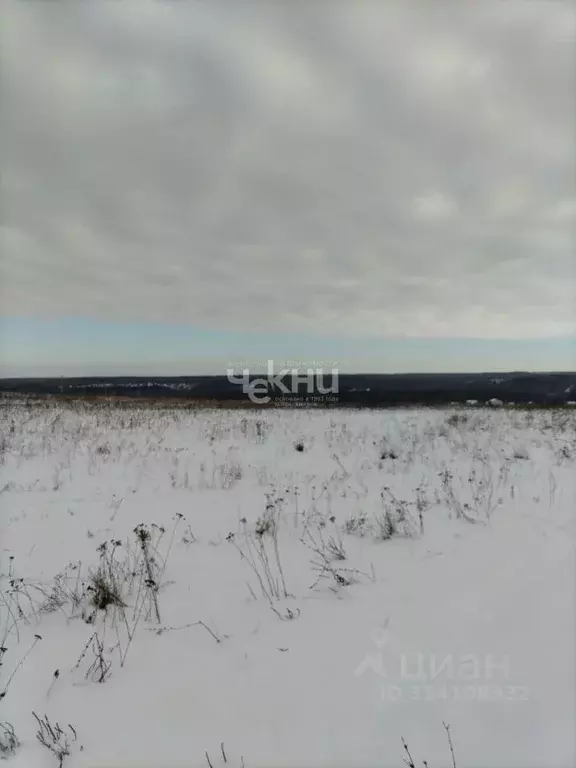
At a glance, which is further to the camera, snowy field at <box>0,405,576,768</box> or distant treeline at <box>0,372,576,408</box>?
distant treeline at <box>0,372,576,408</box>

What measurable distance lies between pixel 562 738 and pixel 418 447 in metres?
6.84

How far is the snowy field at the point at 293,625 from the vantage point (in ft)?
5.71

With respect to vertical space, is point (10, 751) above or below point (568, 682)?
below

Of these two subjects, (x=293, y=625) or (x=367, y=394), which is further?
(x=367, y=394)

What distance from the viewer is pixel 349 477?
21.2 feet

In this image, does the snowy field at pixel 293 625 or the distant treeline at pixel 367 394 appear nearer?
the snowy field at pixel 293 625

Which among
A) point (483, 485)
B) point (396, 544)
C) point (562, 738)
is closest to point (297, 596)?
point (396, 544)

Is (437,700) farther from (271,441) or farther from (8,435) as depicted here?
(8,435)

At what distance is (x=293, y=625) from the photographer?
2.56 m

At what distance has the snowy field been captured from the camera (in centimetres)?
174

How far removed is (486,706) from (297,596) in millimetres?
1385

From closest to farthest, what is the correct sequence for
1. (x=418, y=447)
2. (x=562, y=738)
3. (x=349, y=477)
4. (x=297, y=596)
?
(x=562, y=738) < (x=297, y=596) < (x=349, y=477) < (x=418, y=447)

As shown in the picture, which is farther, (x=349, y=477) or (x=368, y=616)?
(x=349, y=477)

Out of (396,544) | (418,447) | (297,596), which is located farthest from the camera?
(418,447)
